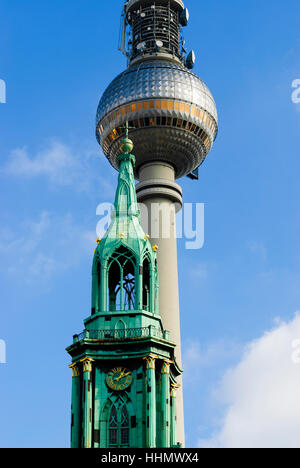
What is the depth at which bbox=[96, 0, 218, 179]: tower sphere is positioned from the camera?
124m

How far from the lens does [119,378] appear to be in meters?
69.5

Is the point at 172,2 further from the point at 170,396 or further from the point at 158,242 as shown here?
the point at 170,396

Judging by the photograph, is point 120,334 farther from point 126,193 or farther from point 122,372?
point 126,193

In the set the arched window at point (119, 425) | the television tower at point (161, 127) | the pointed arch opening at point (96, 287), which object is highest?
the television tower at point (161, 127)

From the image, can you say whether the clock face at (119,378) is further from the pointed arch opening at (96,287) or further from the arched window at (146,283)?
the arched window at (146,283)

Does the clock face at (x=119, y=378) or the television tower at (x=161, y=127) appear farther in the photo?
the television tower at (x=161, y=127)

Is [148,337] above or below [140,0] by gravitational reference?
below

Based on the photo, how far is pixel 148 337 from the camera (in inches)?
2741

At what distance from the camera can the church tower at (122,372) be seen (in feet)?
222

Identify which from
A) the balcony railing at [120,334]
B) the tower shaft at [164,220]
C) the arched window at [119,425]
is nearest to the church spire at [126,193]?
the balcony railing at [120,334]

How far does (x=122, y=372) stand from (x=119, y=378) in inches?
21.7
